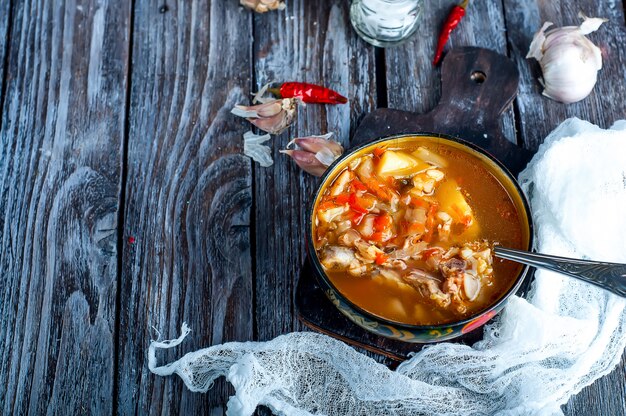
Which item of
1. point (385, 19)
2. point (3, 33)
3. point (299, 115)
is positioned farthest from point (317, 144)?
point (3, 33)

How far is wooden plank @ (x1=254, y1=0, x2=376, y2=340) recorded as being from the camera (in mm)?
1852

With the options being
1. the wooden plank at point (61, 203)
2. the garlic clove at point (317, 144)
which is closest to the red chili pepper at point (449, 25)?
the garlic clove at point (317, 144)

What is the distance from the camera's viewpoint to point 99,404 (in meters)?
1.77

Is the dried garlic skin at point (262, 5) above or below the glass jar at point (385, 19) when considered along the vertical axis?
above

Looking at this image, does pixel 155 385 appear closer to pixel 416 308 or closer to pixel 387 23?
pixel 416 308

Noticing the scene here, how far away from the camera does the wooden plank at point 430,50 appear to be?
2.00m

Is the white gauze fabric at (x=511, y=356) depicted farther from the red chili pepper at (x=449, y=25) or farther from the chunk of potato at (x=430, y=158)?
the red chili pepper at (x=449, y=25)

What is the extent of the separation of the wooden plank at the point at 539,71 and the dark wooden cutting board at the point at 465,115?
0.10 m

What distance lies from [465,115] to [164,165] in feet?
2.81

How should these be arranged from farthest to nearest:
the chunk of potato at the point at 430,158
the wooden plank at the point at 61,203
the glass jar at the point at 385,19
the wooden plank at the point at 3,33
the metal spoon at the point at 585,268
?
1. the wooden plank at the point at 3,33
2. the glass jar at the point at 385,19
3. the wooden plank at the point at 61,203
4. the chunk of potato at the point at 430,158
5. the metal spoon at the point at 585,268

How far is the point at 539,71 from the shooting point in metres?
2.04

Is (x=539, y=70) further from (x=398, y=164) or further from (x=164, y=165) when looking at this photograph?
(x=164, y=165)

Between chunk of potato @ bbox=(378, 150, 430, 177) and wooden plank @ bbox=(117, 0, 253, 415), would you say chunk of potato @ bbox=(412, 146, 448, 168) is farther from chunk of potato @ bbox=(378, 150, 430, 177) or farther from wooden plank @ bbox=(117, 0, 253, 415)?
wooden plank @ bbox=(117, 0, 253, 415)

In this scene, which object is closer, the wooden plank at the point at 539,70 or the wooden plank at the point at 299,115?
the wooden plank at the point at 299,115
